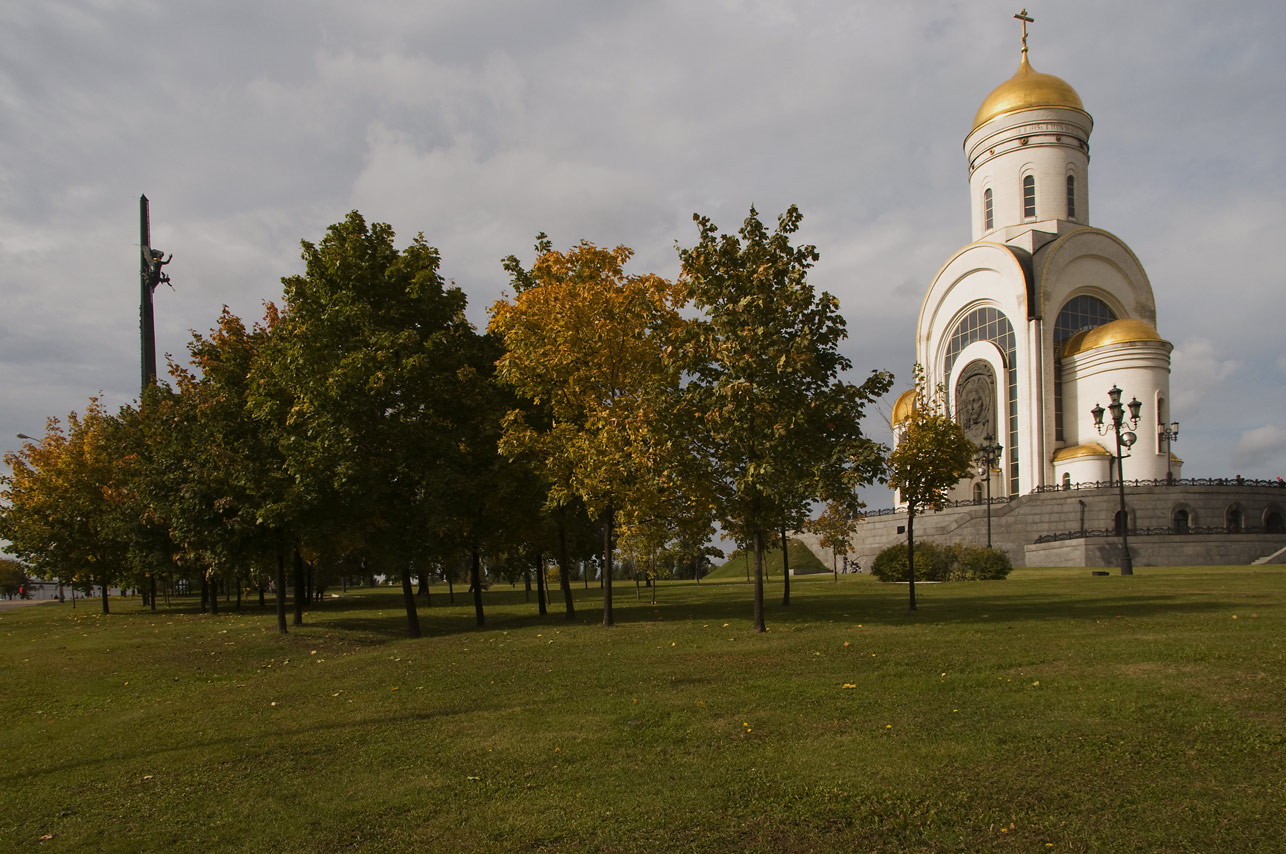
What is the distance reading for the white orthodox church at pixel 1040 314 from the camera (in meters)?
50.3

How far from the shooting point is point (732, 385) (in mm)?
15070

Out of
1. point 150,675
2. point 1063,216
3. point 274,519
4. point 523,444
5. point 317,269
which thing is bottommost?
point 150,675

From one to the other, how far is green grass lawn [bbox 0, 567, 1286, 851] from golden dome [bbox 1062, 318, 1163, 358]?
39049 mm

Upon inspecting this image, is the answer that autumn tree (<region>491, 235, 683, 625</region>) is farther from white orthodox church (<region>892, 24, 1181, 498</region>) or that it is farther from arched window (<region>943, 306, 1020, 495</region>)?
arched window (<region>943, 306, 1020, 495</region>)

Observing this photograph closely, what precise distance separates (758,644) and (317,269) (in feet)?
43.6

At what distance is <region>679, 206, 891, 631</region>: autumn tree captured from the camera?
15.4 metres

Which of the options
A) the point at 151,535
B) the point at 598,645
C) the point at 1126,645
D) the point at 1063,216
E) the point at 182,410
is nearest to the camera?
the point at 1126,645

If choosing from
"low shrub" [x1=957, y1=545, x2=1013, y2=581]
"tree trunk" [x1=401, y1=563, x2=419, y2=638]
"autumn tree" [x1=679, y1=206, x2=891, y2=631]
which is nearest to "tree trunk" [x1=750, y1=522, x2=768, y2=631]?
"autumn tree" [x1=679, y1=206, x2=891, y2=631]

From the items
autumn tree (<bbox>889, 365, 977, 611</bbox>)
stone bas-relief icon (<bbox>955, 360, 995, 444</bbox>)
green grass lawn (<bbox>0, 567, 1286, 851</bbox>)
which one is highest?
stone bas-relief icon (<bbox>955, 360, 995, 444</bbox>)

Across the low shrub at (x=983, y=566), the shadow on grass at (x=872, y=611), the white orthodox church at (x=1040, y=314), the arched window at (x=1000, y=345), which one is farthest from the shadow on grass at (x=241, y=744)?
the arched window at (x=1000, y=345)

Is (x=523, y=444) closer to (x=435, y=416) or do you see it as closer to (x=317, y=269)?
(x=435, y=416)

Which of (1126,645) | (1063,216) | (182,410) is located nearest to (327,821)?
(1126,645)

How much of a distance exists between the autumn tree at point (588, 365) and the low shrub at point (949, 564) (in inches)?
715

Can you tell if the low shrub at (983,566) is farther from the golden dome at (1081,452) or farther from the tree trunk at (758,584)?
the golden dome at (1081,452)
